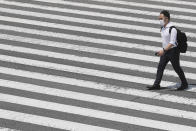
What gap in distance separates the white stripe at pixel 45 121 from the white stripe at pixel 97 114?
40cm

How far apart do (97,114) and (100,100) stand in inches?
25.0

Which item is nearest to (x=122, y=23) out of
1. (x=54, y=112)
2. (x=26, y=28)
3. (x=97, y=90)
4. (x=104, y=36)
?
(x=104, y=36)

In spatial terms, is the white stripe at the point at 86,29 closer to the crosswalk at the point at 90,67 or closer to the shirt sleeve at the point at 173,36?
the crosswalk at the point at 90,67

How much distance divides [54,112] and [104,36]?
171 inches

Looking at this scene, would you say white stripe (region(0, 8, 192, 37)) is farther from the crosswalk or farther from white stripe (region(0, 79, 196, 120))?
white stripe (region(0, 79, 196, 120))

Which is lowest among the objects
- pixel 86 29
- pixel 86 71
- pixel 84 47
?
pixel 86 71

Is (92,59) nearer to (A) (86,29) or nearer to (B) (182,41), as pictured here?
(A) (86,29)

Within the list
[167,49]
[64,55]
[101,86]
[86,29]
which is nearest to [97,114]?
[101,86]

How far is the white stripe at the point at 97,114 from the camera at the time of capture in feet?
30.1

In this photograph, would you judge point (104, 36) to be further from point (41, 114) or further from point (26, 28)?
point (41, 114)

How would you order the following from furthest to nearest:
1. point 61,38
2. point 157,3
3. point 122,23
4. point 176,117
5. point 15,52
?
point 157,3, point 122,23, point 61,38, point 15,52, point 176,117

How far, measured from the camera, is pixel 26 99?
10.3 meters

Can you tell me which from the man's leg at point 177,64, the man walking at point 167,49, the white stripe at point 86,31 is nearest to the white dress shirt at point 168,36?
the man walking at point 167,49

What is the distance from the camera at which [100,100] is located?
10.3 m
